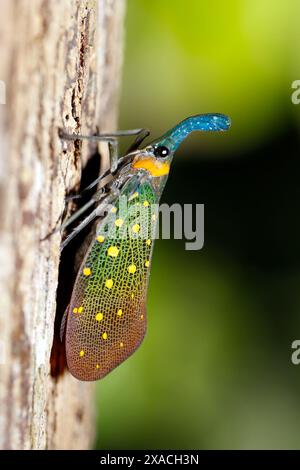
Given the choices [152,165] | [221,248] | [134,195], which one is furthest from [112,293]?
[221,248]

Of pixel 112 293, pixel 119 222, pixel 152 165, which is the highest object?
pixel 152 165

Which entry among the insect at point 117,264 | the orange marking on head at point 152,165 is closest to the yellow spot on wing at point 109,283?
the insect at point 117,264

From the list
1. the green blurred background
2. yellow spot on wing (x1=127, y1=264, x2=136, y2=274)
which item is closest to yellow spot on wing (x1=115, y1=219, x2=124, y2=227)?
yellow spot on wing (x1=127, y1=264, x2=136, y2=274)

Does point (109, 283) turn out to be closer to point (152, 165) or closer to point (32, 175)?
point (152, 165)

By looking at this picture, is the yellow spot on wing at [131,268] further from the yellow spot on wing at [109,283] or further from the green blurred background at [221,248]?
the green blurred background at [221,248]

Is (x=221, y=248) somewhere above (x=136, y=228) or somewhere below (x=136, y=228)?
above

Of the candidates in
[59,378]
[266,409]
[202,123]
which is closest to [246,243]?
[266,409]

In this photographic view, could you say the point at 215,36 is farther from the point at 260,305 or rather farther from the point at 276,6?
the point at 260,305
